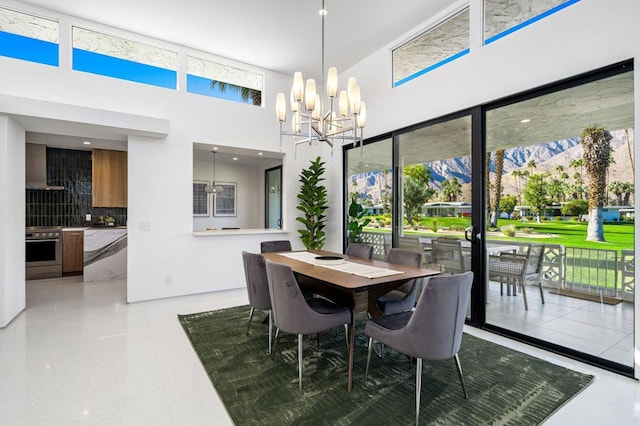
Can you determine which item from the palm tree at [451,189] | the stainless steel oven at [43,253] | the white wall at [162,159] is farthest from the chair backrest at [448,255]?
the stainless steel oven at [43,253]

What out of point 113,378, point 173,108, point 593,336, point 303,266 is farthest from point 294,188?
point 593,336

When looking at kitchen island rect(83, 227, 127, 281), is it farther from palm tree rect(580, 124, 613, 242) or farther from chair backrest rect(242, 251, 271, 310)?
palm tree rect(580, 124, 613, 242)

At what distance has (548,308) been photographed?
304 centimetres

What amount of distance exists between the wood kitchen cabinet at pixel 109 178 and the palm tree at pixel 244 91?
2.50m

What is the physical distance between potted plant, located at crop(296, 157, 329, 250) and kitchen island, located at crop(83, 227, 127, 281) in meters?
3.42

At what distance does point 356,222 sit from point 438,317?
10.8ft

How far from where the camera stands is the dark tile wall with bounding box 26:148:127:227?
614 centimetres

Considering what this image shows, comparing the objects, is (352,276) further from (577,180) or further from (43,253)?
(43,253)

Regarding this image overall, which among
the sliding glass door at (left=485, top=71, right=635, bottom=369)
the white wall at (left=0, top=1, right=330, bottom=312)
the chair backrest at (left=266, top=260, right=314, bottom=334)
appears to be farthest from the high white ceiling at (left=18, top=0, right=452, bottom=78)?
the chair backrest at (left=266, top=260, right=314, bottom=334)

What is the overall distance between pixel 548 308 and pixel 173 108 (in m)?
5.32

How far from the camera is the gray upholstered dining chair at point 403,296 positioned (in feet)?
9.47

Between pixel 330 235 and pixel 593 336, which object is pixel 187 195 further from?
pixel 593 336

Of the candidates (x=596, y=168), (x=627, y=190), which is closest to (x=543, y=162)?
(x=596, y=168)

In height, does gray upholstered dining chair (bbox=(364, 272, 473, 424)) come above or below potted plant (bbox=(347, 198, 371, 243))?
below
